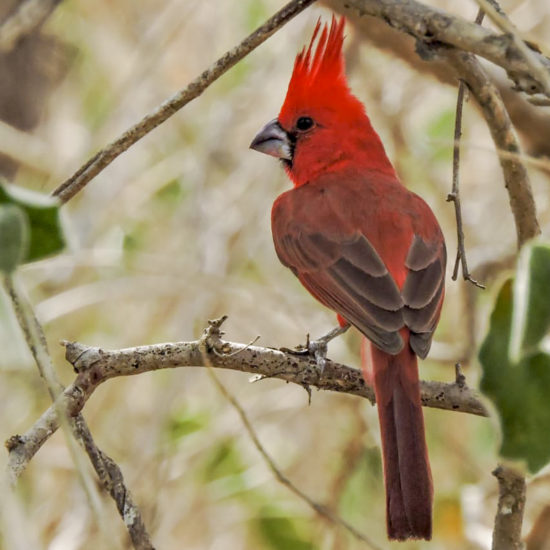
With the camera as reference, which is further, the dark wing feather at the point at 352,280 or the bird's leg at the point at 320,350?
the dark wing feather at the point at 352,280

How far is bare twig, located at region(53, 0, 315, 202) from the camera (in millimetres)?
1528

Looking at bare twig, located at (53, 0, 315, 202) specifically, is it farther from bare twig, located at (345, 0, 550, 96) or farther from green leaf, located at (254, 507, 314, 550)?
green leaf, located at (254, 507, 314, 550)

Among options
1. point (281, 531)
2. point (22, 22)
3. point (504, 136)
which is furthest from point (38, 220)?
point (281, 531)

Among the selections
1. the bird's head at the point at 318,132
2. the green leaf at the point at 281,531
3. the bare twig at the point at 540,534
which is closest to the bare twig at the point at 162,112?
the bird's head at the point at 318,132

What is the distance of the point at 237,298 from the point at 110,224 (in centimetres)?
78

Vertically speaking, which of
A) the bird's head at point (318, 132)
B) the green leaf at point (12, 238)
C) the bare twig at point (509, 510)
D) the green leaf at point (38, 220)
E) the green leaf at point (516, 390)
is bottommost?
the green leaf at point (516, 390)

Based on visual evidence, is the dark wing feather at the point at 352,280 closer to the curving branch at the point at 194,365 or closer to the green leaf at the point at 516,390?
the curving branch at the point at 194,365

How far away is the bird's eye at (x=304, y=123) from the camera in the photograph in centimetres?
312

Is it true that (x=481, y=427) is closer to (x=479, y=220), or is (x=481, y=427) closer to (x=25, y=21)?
(x=479, y=220)

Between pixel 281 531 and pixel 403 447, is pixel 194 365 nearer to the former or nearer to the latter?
pixel 403 447

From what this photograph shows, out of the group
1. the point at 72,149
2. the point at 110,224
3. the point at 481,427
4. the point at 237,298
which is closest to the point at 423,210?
the point at 481,427

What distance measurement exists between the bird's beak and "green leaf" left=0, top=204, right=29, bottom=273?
234 cm

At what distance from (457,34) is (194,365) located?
2.44ft

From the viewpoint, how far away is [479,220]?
13.0 feet
